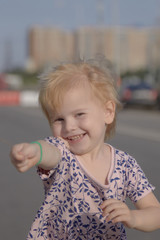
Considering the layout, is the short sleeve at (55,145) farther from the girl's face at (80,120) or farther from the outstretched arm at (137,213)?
the outstretched arm at (137,213)

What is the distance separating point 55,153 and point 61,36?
130 meters

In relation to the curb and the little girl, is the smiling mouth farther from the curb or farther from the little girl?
the curb

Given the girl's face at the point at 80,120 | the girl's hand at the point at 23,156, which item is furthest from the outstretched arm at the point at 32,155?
the girl's face at the point at 80,120

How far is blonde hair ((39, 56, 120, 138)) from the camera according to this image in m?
2.29

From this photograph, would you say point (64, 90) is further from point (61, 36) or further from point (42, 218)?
point (61, 36)

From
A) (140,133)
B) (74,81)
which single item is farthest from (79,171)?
(140,133)

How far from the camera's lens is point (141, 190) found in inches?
92.6

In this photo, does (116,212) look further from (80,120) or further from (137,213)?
(80,120)

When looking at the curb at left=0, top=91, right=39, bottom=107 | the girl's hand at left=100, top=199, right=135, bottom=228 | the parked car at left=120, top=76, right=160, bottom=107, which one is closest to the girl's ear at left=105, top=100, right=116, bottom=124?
the girl's hand at left=100, top=199, right=135, bottom=228

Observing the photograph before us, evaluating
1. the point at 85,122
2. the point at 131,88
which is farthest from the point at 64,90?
the point at 131,88

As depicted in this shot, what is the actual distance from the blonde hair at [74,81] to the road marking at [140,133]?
35.9ft

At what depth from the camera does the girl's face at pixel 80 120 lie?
Answer: 7.52 ft

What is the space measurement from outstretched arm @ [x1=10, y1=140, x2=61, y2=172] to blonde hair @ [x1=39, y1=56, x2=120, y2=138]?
0.20 meters

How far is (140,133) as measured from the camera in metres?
15.3
